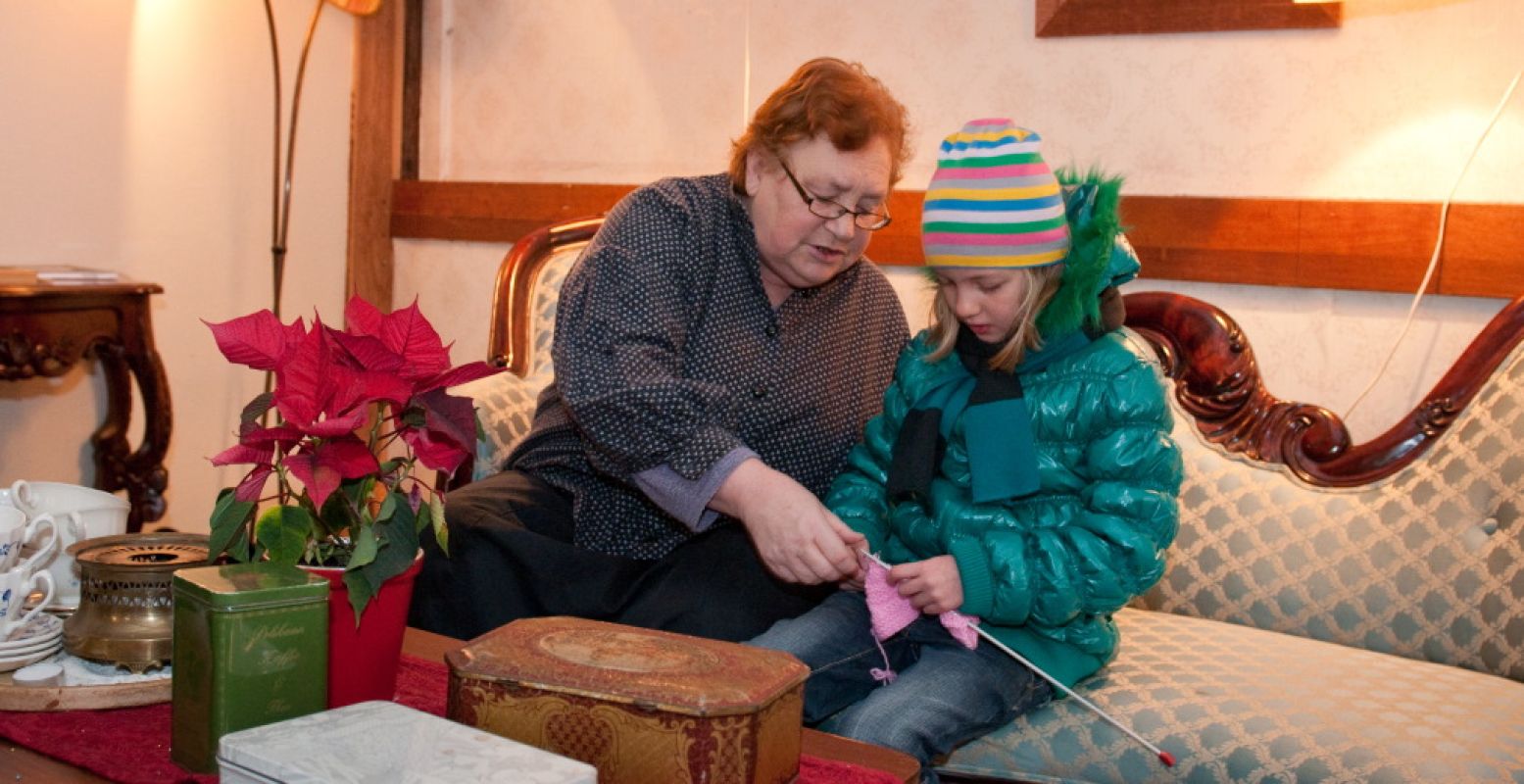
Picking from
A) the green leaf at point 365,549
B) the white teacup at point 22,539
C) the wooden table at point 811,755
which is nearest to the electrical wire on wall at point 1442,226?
the wooden table at point 811,755

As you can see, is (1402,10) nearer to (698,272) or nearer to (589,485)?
(698,272)

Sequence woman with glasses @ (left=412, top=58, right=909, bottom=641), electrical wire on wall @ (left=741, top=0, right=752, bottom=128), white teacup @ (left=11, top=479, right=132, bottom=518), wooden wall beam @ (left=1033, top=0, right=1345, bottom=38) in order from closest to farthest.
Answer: white teacup @ (left=11, top=479, right=132, bottom=518) < woman with glasses @ (left=412, top=58, right=909, bottom=641) < wooden wall beam @ (left=1033, top=0, right=1345, bottom=38) < electrical wire on wall @ (left=741, top=0, right=752, bottom=128)

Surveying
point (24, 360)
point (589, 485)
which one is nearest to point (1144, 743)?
point (589, 485)

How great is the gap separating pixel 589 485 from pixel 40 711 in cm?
92

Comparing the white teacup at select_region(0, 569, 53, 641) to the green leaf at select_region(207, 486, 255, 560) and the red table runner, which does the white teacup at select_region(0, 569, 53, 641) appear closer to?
the red table runner

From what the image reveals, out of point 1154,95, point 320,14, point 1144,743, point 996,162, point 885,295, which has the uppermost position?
point 320,14

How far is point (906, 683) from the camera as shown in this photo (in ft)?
5.72

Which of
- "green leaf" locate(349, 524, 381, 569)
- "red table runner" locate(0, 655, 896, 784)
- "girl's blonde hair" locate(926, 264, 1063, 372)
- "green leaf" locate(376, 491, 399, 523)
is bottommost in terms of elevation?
"red table runner" locate(0, 655, 896, 784)

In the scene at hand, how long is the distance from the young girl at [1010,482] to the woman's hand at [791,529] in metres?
0.06

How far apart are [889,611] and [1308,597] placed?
794 millimetres

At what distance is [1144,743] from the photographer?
1.66 meters

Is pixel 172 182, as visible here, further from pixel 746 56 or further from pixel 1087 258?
pixel 1087 258

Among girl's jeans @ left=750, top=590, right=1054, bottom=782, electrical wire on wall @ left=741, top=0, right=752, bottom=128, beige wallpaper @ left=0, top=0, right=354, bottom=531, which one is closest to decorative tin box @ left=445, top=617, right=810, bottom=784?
girl's jeans @ left=750, top=590, right=1054, bottom=782

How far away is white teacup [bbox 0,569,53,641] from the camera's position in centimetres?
134
